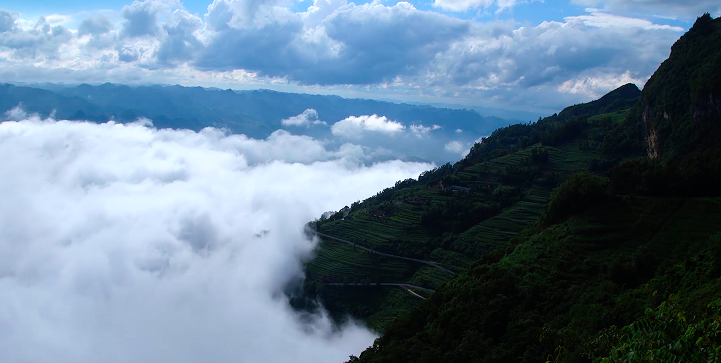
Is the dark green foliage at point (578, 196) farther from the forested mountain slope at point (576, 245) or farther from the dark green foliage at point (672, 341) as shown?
the dark green foliage at point (672, 341)

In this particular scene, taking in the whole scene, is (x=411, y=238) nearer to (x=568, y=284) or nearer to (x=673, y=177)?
(x=673, y=177)

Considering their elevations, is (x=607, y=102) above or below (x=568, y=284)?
above

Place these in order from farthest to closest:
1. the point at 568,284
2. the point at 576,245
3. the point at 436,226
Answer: the point at 436,226 → the point at 576,245 → the point at 568,284

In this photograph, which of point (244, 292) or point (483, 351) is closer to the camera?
point (483, 351)

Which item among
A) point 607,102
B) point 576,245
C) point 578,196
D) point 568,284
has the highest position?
A: point 607,102

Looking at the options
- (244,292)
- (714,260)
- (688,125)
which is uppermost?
(688,125)

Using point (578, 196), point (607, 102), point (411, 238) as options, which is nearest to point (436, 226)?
point (411, 238)

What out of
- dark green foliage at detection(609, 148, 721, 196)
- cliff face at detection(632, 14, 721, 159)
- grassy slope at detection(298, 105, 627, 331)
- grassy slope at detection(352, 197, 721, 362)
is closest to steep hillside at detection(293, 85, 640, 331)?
grassy slope at detection(298, 105, 627, 331)

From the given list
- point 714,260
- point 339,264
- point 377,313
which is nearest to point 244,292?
point 339,264

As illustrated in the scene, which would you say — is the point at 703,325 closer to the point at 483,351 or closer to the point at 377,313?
the point at 483,351
